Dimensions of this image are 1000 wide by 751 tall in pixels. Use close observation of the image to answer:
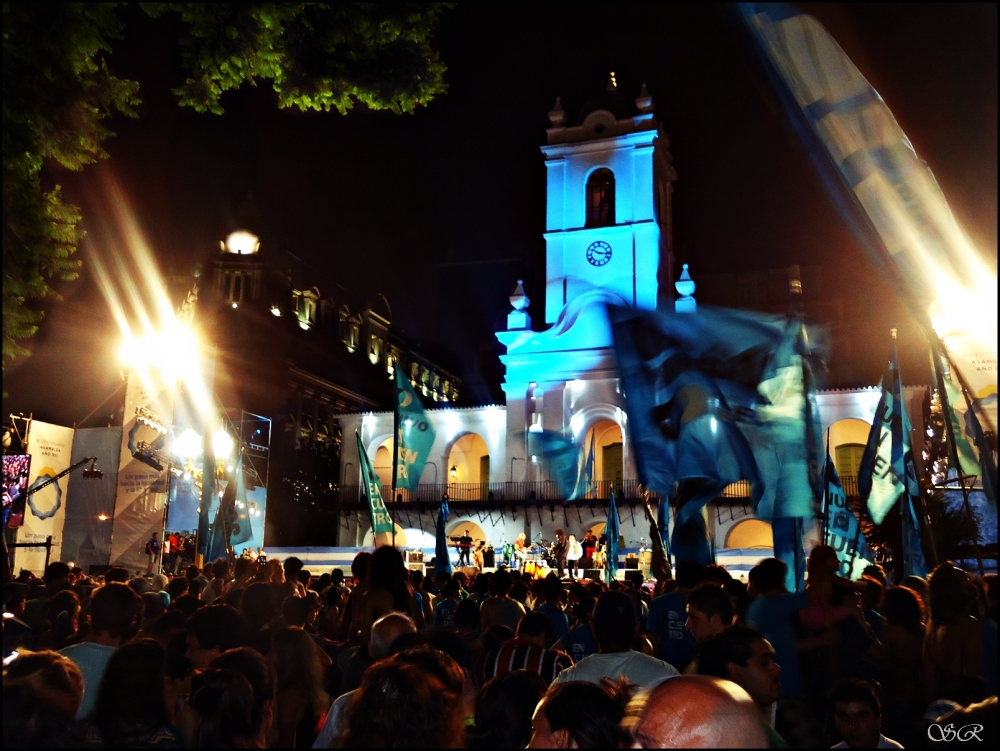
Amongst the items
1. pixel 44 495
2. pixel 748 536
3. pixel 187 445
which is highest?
pixel 187 445

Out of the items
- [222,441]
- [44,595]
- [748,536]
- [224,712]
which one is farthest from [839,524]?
[748,536]

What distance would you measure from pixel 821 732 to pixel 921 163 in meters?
2.77

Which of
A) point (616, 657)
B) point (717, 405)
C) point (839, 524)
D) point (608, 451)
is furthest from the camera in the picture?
point (608, 451)

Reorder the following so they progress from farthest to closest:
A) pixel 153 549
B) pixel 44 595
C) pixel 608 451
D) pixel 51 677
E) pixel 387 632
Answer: pixel 608 451, pixel 153 549, pixel 44 595, pixel 387 632, pixel 51 677

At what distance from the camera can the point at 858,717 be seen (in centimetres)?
389

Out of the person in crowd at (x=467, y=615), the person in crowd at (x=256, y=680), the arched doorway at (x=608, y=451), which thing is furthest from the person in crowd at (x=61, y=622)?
the arched doorway at (x=608, y=451)

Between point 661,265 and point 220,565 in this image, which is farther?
point 661,265

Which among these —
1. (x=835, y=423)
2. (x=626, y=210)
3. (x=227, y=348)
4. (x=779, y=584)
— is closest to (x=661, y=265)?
(x=626, y=210)

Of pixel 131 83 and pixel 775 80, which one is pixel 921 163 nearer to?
pixel 775 80

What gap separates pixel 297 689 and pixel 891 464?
8.36 meters

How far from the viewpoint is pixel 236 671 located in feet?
11.3

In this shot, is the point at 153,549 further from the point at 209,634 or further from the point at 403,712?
the point at 403,712

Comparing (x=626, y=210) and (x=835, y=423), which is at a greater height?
(x=626, y=210)

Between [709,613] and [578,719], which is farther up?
[709,613]
